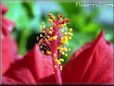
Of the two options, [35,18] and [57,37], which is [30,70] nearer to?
[57,37]

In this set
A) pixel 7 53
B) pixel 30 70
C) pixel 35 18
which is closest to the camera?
pixel 30 70

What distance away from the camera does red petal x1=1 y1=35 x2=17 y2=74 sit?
77cm

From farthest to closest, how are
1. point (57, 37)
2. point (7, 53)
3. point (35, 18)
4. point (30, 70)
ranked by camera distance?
point (35, 18) → point (7, 53) → point (30, 70) → point (57, 37)

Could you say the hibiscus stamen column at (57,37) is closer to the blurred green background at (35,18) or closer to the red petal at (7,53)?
the red petal at (7,53)

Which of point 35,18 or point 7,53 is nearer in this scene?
point 7,53

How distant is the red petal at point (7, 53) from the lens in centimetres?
77

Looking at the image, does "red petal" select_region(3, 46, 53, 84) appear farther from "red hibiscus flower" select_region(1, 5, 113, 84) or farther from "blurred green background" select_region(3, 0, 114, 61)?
"blurred green background" select_region(3, 0, 114, 61)

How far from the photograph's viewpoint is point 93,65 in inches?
24.1

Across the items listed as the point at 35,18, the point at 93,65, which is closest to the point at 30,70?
the point at 93,65

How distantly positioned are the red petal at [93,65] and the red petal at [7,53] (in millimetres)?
143

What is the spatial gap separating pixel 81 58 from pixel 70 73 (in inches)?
1.1

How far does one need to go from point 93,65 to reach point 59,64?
0.09 meters

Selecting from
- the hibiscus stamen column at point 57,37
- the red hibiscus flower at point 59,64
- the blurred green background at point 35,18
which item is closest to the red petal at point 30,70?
the red hibiscus flower at point 59,64

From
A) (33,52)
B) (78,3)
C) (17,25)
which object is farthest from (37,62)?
(17,25)
